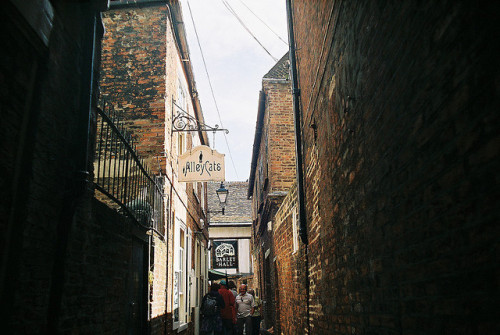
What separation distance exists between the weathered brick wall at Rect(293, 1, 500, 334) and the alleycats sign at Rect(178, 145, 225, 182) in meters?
4.60

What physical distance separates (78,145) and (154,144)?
4.36 meters

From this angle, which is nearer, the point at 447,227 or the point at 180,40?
the point at 447,227

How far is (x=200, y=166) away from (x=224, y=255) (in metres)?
26.7

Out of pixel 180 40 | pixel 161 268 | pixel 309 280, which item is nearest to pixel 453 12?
pixel 309 280

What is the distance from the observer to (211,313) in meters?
10.2

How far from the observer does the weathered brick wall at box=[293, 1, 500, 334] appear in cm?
159

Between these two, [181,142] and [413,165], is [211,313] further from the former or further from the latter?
[413,165]

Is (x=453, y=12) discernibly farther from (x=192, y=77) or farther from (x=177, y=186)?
(x=192, y=77)

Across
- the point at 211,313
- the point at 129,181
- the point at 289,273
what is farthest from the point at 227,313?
the point at 129,181

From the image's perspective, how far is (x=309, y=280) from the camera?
20.7 feet

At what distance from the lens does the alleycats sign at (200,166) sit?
28.9 ft

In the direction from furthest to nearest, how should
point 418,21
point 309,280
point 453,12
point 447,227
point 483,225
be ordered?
point 309,280
point 418,21
point 447,227
point 453,12
point 483,225

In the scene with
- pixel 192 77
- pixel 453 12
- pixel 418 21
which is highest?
pixel 192 77

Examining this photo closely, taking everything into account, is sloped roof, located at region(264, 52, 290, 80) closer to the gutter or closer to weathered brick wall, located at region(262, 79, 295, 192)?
weathered brick wall, located at region(262, 79, 295, 192)
